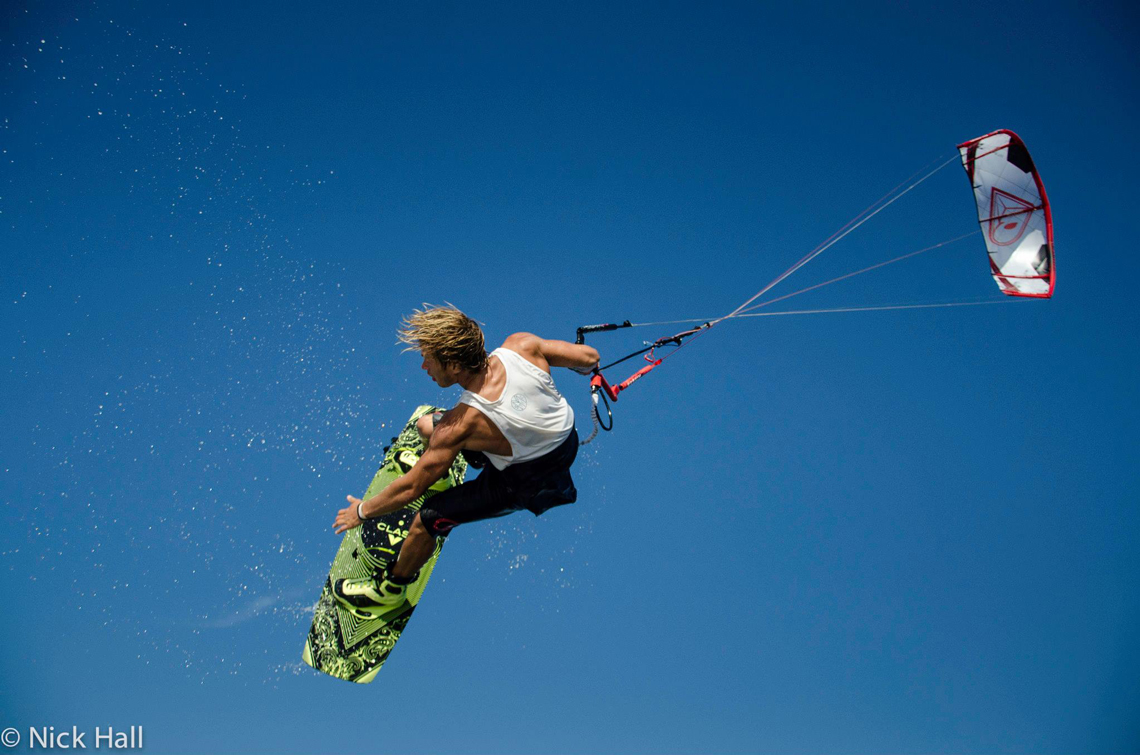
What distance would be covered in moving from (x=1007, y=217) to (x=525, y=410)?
7.01m

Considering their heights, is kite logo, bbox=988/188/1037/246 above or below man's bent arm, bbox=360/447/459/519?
above

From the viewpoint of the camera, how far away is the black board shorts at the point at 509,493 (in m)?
5.91

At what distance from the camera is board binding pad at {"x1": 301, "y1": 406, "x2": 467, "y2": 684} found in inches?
310

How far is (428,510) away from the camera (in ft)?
20.8

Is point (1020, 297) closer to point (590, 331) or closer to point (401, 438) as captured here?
point (590, 331)

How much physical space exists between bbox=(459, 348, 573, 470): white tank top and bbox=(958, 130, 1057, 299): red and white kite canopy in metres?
6.00

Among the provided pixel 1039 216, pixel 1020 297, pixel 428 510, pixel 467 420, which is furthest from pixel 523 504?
pixel 1039 216

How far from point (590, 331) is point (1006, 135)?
5626 mm

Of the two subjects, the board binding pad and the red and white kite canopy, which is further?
the red and white kite canopy

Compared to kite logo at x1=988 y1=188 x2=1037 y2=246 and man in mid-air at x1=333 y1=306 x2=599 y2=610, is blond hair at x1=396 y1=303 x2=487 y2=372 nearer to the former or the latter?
man in mid-air at x1=333 y1=306 x2=599 y2=610

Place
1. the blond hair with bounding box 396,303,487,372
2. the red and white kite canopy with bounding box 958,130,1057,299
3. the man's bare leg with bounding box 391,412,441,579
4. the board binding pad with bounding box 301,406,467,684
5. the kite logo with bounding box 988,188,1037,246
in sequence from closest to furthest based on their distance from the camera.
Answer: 1. the blond hair with bounding box 396,303,487,372
2. the man's bare leg with bounding box 391,412,441,579
3. the board binding pad with bounding box 301,406,467,684
4. the red and white kite canopy with bounding box 958,130,1057,299
5. the kite logo with bounding box 988,188,1037,246

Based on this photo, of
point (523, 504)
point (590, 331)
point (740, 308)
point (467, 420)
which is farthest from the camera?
point (740, 308)

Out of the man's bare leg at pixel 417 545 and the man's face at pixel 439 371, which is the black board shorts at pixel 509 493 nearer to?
Answer: the man's bare leg at pixel 417 545

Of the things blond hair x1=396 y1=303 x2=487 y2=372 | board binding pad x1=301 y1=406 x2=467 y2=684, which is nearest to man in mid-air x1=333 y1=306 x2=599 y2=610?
blond hair x1=396 y1=303 x2=487 y2=372
